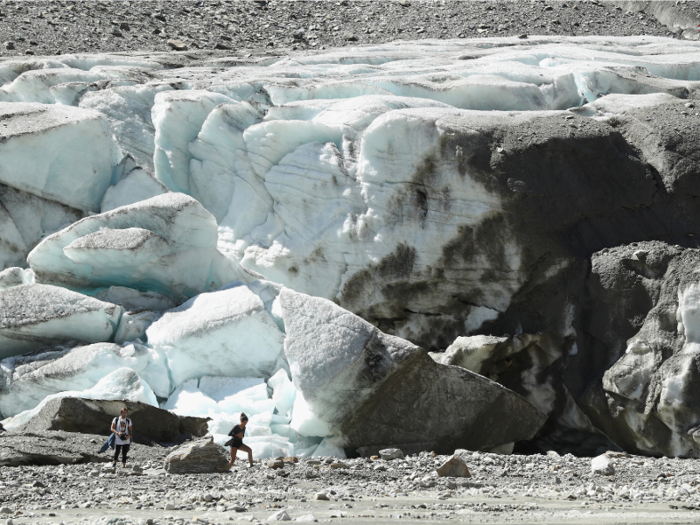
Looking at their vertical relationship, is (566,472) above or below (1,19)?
below

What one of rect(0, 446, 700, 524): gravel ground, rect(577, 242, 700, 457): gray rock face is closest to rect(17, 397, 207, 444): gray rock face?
rect(0, 446, 700, 524): gravel ground

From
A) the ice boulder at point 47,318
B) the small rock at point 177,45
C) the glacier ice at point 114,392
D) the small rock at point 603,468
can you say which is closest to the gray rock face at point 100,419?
the glacier ice at point 114,392

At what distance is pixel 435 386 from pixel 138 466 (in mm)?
3831

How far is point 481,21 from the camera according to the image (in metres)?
28.9

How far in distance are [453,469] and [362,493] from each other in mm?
1297

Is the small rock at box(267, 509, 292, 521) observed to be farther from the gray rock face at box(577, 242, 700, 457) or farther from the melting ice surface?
the gray rock face at box(577, 242, 700, 457)

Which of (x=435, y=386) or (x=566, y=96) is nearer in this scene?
(x=435, y=386)

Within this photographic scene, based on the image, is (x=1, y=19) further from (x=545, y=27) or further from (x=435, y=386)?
(x=435, y=386)

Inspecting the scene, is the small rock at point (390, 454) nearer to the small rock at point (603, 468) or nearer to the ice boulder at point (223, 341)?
the small rock at point (603, 468)

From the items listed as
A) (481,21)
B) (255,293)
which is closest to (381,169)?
(255,293)

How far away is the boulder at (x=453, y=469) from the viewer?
8273mm

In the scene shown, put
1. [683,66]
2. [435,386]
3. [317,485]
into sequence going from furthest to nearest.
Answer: [683,66] → [435,386] → [317,485]

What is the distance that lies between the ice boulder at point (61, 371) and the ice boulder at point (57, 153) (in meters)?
3.43

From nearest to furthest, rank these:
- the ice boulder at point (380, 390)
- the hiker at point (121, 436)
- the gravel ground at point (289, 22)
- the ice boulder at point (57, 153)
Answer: the hiker at point (121, 436) → the ice boulder at point (380, 390) → the ice boulder at point (57, 153) → the gravel ground at point (289, 22)
